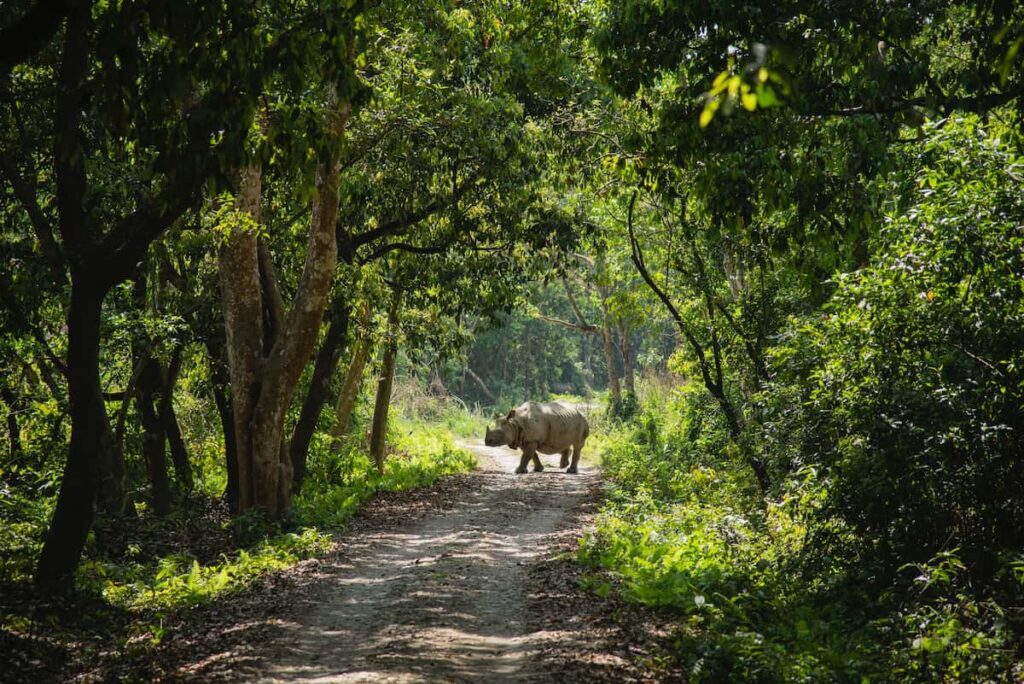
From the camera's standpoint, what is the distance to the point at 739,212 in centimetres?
923

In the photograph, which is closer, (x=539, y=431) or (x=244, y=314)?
(x=244, y=314)

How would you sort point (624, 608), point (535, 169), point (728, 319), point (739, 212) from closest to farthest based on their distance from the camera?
point (739, 212)
point (624, 608)
point (728, 319)
point (535, 169)

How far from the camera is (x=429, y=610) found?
33.0ft

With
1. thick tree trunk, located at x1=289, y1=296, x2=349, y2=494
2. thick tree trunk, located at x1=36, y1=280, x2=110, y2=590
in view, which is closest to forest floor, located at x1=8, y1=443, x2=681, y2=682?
thick tree trunk, located at x1=36, y1=280, x2=110, y2=590

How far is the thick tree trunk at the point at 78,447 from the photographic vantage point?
997 cm

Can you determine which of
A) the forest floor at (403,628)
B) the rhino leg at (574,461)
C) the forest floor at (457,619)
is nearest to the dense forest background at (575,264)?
the forest floor at (403,628)

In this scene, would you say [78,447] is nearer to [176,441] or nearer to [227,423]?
[227,423]

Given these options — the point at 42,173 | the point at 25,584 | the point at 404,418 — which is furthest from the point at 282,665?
the point at 404,418

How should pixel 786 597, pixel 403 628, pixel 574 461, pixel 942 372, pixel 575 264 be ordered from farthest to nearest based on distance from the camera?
1. pixel 574 461
2. pixel 575 264
3. pixel 786 597
4. pixel 403 628
5. pixel 942 372

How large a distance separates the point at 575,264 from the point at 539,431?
879cm

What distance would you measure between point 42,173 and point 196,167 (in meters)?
8.53

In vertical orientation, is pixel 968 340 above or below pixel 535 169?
below

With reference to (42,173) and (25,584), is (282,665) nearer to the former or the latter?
(25,584)

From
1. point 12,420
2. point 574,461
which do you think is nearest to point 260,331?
point 12,420
